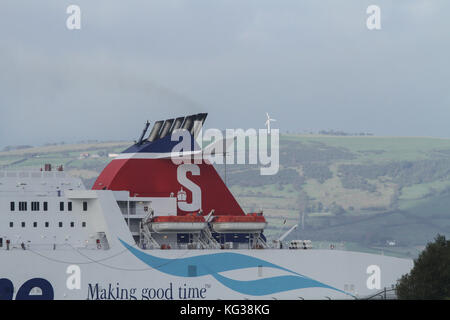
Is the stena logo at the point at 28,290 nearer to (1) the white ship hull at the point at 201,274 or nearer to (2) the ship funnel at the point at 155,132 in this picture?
(1) the white ship hull at the point at 201,274

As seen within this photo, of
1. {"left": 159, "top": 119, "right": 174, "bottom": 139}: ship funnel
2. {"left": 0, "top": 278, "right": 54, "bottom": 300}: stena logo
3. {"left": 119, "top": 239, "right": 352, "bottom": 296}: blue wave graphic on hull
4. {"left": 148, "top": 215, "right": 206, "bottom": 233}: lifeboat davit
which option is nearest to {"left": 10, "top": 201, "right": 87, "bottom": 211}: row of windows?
{"left": 119, "top": 239, "right": 352, "bottom": 296}: blue wave graphic on hull

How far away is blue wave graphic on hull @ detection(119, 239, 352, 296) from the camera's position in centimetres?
4147

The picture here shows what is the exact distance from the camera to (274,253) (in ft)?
143

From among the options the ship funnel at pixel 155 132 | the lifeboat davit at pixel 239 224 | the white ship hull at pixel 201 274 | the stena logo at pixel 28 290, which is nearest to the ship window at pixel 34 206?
the white ship hull at pixel 201 274

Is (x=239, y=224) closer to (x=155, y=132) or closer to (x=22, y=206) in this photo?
(x=155, y=132)

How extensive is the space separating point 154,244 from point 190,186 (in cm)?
395

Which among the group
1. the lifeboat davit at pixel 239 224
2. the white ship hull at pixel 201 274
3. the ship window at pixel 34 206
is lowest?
the white ship hull at pixel 201 274

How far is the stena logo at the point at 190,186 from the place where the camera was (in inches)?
1759

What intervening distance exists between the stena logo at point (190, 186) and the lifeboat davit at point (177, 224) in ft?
5.19
